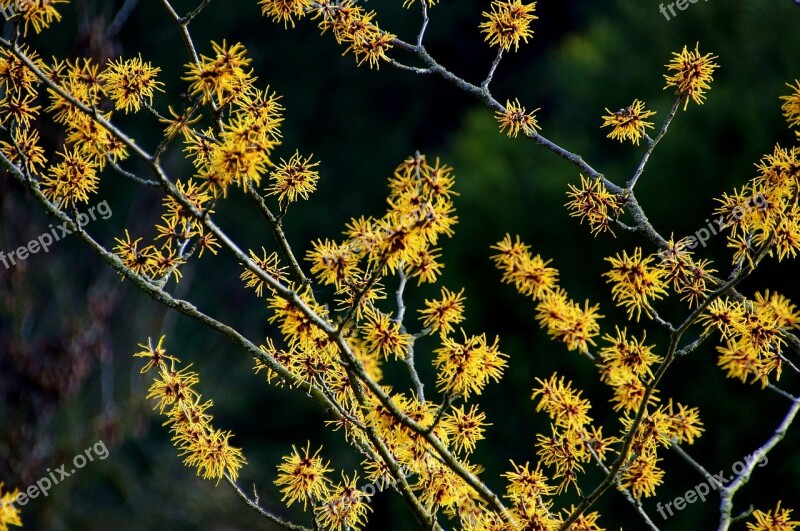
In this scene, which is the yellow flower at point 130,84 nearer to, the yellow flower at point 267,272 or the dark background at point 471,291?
the yellow flower at point 267,272

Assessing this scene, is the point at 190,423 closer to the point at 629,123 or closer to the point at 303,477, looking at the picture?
the point at 303,477

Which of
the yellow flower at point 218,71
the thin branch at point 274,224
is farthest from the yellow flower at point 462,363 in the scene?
the yellow flower at point 218,71

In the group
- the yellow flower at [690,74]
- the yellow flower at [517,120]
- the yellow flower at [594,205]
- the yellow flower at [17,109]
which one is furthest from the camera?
the yellow flower at [517,120]

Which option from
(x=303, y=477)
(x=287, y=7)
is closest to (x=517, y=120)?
(x=287, y=7)

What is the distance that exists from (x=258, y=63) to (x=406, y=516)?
1020 cm

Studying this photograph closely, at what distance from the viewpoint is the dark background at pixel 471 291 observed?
6.34 meters

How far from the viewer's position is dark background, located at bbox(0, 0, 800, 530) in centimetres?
634

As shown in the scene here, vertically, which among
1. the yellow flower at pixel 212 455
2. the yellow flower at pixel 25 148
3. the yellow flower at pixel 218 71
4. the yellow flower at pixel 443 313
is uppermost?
the yellow flower at pixel 25 148

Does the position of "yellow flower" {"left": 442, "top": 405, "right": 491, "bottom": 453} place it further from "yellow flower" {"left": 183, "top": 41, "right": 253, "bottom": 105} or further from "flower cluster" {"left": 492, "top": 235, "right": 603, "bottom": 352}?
"yellow flower" {"left": 183, "top": 41, "right": 253, "bottom": 105}

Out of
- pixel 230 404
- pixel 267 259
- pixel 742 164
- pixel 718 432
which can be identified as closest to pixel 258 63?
pixel 230 404

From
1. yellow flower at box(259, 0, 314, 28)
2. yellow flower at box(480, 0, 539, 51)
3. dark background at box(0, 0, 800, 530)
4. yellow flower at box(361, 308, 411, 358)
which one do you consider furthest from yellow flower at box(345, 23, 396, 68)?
dark background at box(0, 0, 800, 530)

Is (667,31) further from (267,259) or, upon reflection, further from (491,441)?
(267,259)

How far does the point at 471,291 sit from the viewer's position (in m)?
7.78

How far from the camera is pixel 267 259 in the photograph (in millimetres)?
2145
